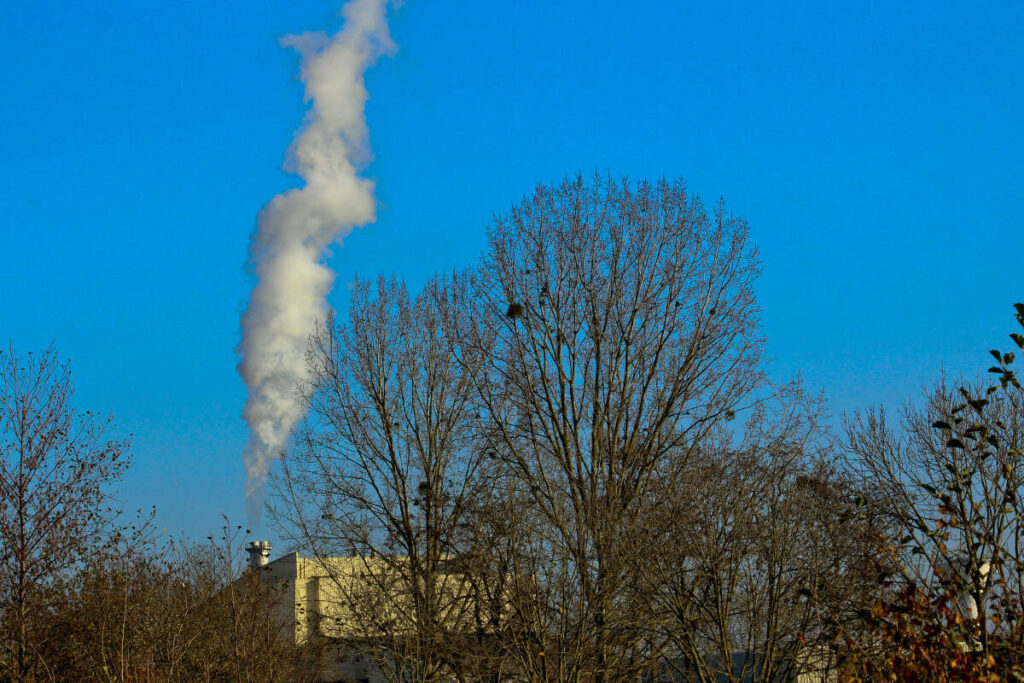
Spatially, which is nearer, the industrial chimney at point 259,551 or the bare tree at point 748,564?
the bare tree at point 748,564

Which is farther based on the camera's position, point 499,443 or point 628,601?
point 499,443

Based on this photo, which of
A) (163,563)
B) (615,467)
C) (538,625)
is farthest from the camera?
(163,563)

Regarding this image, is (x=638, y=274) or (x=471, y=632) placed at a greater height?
(x=638, y=274)

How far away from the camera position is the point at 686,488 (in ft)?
65.9

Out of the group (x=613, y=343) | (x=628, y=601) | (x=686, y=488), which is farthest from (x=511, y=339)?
(x=628, y=601)

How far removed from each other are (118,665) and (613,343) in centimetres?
1202

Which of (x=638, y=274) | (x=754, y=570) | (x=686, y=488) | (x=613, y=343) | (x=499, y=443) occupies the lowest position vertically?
(x=754, y=570)

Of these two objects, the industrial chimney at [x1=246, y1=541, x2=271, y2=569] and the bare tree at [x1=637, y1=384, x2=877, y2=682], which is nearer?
the bare tree at [x1=637, y1=384, x2=877, y2=682]

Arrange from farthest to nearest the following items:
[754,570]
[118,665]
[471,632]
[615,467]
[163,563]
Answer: [163,563] < [471,632] < [615,467] < [754,570] < [118,665]

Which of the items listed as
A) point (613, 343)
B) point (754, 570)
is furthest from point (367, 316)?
point (754, 570)

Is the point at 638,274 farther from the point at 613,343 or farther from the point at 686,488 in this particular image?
the point at 686,488

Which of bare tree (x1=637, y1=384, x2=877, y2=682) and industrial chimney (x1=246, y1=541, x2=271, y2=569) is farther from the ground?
industrial chimney (x1=246, y1=541, x2=271, y2=569)

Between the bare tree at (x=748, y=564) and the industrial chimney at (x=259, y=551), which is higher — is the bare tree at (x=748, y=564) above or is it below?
below

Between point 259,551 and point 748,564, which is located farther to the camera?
point 259,551
